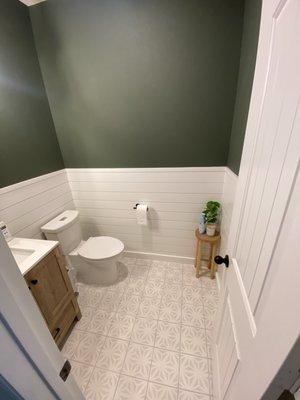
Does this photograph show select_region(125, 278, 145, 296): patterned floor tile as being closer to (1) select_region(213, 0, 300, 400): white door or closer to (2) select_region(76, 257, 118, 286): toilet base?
(2) select_region(76, 257, 118, 286): toilet base

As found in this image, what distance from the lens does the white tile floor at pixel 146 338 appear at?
45.7 inches

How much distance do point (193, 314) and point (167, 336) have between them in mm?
308

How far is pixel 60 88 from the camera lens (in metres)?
1.74

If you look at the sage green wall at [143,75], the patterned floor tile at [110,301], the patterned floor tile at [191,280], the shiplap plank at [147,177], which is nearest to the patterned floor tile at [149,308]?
the patterned floor tile at [110,301]

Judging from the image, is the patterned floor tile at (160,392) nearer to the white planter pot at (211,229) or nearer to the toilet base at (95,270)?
the toilet base at (95,270)

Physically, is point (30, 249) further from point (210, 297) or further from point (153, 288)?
point (210, 297)

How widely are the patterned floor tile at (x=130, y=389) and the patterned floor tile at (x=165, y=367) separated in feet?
0.27

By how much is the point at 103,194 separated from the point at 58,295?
3.63 ft

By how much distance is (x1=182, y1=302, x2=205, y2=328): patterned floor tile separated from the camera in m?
1.51

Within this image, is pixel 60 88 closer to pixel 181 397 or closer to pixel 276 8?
pixel 276 8

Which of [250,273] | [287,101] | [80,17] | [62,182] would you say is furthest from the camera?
[62,182]

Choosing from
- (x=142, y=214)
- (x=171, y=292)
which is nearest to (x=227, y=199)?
(x=142, y=214)

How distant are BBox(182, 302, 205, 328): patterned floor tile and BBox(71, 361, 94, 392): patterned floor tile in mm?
801

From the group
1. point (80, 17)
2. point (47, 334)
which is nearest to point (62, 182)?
point (80, 17)
